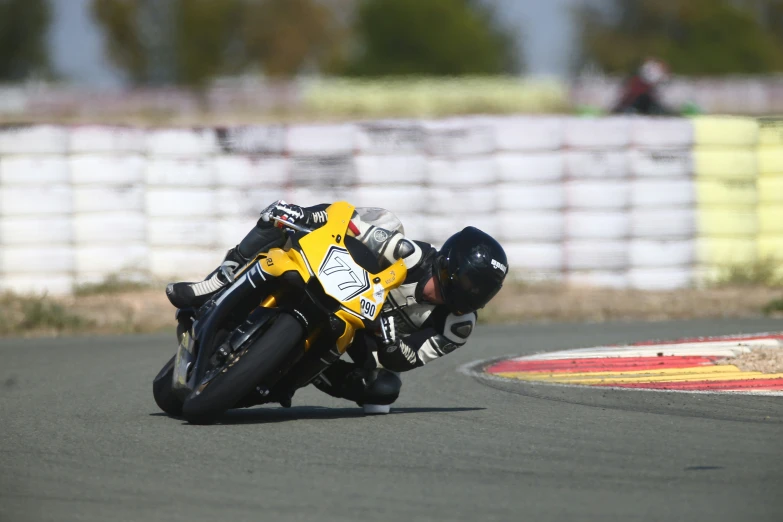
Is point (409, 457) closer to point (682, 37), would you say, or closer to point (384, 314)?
point (384, 314)

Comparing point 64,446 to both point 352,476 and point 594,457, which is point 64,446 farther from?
point 594,457

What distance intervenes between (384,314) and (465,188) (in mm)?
6439

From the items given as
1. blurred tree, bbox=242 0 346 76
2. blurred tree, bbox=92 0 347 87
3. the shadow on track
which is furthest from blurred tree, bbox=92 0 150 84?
the shadow on track

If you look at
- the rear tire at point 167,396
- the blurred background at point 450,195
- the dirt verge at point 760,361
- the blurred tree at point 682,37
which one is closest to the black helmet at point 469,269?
the rear tire at point 167,396

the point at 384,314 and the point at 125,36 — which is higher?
the point at 125,36

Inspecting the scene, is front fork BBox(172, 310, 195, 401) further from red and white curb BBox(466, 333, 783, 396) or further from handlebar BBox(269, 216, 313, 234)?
red and white curb BBox(466, 333, 783, 396)

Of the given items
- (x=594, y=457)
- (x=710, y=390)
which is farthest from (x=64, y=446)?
(x=710, y=390)

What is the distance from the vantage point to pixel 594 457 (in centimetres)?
494

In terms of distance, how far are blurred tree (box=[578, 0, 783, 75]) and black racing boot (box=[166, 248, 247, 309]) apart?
2529 inches

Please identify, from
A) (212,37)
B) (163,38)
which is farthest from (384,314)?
(212,37)

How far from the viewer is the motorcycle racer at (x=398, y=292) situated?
5871 mm

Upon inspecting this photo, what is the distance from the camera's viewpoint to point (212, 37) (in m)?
58.1

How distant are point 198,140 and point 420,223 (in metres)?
2.44

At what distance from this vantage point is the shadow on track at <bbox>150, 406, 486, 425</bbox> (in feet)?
20.3
